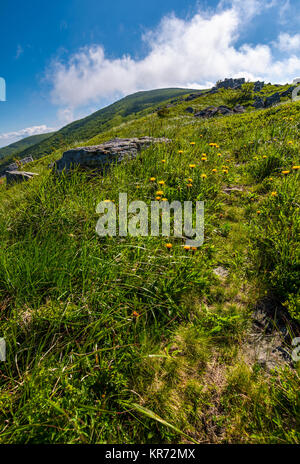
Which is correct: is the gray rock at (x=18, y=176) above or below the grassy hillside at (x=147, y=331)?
above

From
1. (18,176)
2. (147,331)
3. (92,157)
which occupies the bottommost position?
(147,331)

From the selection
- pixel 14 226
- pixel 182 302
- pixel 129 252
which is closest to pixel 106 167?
pixel 14 226

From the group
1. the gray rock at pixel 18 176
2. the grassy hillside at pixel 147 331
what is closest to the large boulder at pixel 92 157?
the gray rock at pixel 18 176

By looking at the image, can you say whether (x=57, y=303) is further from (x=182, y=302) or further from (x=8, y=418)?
(x=182, y=302)

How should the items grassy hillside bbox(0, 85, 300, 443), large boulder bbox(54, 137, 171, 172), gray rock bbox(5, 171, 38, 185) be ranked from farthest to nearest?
gray rock bbox(5, 171, 38, 185), large boulder bbox(54, 137, 171, 172), grassy hillside bbox(0, 85, 300, 443)

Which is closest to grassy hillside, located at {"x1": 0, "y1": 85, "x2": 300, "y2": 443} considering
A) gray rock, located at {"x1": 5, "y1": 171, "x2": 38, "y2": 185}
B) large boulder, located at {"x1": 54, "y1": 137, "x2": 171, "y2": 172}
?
large boulder, located at {"x1": 54, "y1": 137, "x2": 171, "y2": 172}

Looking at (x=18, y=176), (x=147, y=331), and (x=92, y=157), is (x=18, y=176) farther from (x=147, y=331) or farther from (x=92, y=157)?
(x=147, y=331)

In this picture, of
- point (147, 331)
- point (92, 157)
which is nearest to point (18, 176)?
point (92, 157)

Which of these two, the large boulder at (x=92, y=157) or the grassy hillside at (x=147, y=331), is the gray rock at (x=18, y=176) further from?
→ the grassy hillside at (x=147, y=331)

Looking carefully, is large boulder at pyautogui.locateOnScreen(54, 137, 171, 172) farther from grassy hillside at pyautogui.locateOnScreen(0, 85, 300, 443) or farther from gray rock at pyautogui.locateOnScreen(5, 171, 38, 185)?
grassy hillside at pyautogui.locateOnScreen(0, 85, 300, 443)

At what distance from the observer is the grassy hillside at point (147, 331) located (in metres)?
1.43

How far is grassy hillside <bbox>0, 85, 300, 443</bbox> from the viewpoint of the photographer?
4.69 feet

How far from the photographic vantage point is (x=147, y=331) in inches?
78.4
